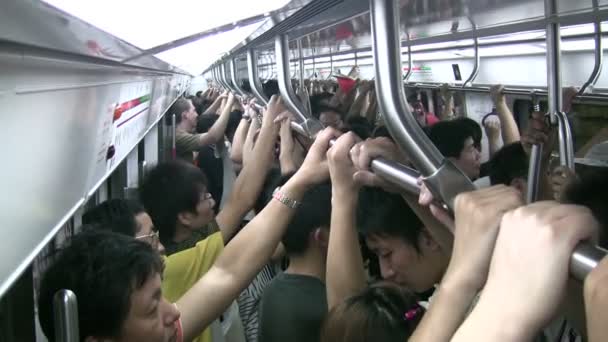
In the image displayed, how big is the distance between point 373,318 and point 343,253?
0.69 ft

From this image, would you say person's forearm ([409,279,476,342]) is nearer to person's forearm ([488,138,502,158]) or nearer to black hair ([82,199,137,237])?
black hair ([82,199,137,237])

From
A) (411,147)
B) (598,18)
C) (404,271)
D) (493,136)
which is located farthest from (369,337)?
(493,136)

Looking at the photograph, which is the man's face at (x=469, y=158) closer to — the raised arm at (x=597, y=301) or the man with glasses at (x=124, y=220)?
the man with glasses at (x=124, y=220)

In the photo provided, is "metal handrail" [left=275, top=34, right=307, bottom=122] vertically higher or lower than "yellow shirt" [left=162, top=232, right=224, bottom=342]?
higher

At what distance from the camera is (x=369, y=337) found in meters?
1.52

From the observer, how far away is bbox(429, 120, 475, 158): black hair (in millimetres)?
3352

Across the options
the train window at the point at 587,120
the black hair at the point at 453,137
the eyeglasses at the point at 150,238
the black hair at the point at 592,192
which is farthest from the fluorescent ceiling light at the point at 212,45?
the train window at the point at 587,120

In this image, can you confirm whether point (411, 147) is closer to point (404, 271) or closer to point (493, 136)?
point (404, 271)

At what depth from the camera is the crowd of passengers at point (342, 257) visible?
0.63 metres

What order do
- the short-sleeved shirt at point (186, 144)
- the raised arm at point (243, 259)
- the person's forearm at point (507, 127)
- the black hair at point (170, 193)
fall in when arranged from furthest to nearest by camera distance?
the short-sleeved shirt at point (186, 144) < the person's forearm at point (507, 127) < the black hair at point (170, 193) < the raised arm at point (243, 259)

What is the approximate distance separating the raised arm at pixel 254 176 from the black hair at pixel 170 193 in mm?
187

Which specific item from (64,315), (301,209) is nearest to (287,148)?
(301,209)

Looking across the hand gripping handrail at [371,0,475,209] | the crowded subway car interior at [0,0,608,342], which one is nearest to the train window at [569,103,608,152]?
the crowded subway car interior at [0,0,608,342]

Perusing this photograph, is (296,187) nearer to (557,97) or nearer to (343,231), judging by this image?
(343,231)
